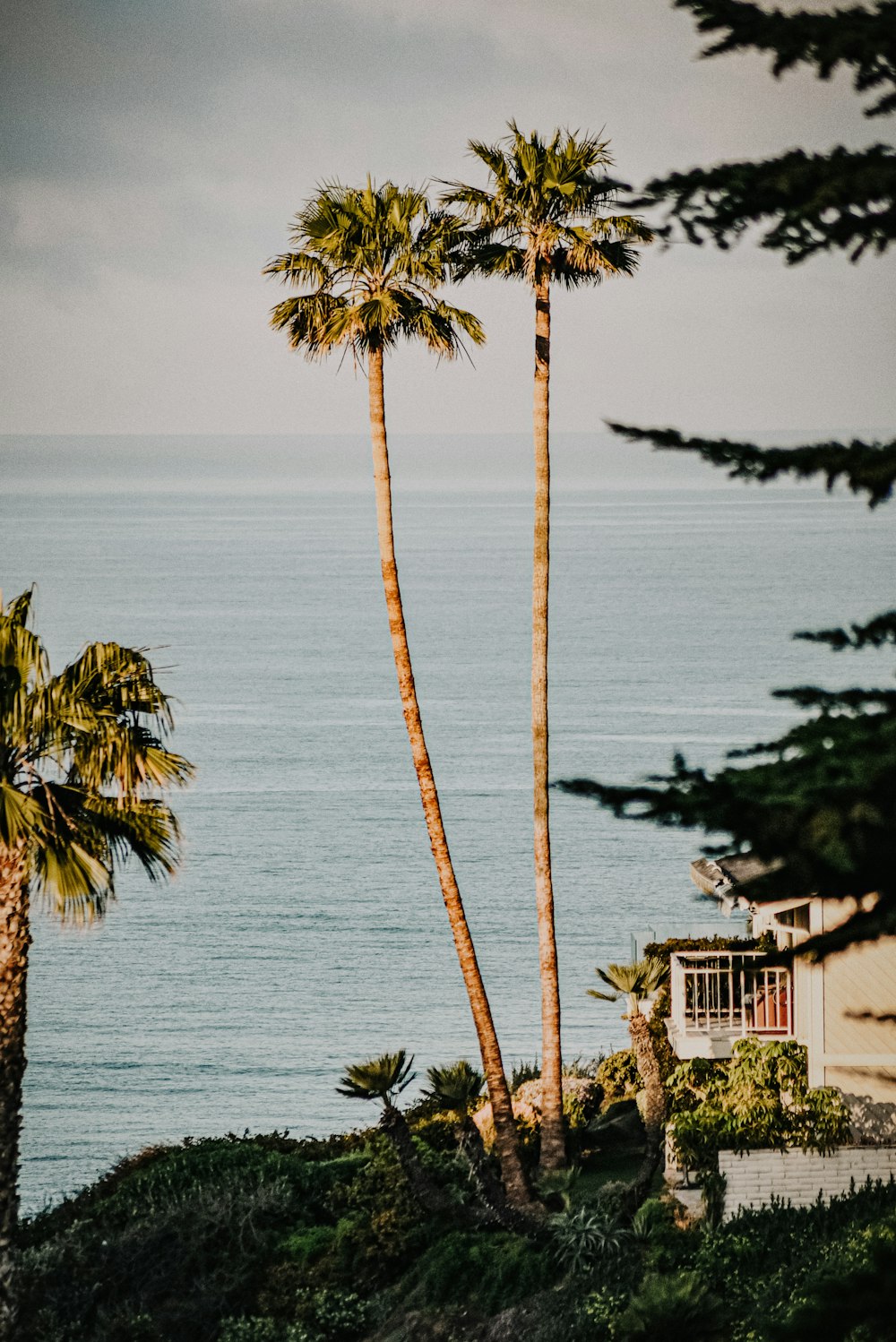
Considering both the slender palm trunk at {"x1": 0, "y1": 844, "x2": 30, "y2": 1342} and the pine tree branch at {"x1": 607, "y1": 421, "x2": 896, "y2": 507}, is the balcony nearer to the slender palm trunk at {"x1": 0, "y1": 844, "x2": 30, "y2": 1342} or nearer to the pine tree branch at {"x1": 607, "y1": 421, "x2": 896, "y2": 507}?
the slender palm trunk at {"x1": 0, "y1": 844, "x2": 30, "y2": 1342}

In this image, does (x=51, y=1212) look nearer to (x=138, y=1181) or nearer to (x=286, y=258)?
(x=138, y=1181)

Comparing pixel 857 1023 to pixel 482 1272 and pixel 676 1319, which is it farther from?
pixel 676 1319

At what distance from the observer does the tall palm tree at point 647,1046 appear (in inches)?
814

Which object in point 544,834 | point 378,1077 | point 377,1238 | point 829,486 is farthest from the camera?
point 544,834

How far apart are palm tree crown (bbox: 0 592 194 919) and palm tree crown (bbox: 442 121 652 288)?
8.82 meters

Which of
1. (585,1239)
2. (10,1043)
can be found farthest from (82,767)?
(585,1239)

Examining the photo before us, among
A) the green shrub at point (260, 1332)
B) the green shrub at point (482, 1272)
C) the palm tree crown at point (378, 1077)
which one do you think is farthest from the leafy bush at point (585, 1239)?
the green shrub at point (260, 1332)

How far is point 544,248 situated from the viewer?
22.3 m

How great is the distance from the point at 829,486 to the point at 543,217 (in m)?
16.2

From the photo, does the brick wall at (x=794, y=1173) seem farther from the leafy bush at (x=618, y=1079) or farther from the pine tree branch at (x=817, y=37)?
Result: the pine tree branch at (x=817, y=37)

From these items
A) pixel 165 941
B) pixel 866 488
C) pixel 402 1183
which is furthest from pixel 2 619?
pixel 165 941

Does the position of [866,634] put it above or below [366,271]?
below

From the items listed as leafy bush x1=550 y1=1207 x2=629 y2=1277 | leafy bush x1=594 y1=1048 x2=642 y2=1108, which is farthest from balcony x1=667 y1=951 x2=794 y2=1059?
leafy bush x1=594 y1=1048 x2=642 y2=1108

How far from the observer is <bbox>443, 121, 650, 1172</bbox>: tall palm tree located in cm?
2205
